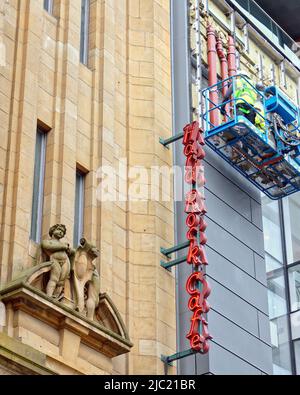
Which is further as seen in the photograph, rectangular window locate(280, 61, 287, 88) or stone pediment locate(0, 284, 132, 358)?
rectangular window locate(280, 61, 287, 88)

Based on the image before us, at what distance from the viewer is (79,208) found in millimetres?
35750

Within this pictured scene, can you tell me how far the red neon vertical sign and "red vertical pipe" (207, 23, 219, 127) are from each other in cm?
293

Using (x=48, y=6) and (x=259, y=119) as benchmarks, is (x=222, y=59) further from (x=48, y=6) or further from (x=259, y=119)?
(x=48, y=6)

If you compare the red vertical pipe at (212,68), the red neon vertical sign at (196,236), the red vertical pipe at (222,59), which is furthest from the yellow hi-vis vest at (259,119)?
the red vertical pipe at (222,59)

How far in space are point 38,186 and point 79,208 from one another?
1978mm

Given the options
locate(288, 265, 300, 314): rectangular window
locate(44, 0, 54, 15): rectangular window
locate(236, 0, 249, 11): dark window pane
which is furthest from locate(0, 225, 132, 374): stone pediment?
Answer: locate(236, 0, 249, 11): dark window pane

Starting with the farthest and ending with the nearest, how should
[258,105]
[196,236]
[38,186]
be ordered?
[258,105], [196,236], [38,186]

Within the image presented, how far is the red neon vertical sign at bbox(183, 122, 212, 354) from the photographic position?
35062 mm

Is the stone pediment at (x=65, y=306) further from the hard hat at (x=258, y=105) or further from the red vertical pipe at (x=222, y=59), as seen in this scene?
the red vertical pipe at (x=222, y=59)

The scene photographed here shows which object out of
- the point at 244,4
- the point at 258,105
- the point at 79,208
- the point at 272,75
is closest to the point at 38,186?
the point at 79,208

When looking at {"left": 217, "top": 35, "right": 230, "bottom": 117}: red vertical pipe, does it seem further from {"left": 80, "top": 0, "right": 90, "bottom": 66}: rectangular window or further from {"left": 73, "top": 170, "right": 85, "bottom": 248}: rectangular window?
{"left": 73, "top": 170, "right": 85, "bottom": 248}: rectangular window

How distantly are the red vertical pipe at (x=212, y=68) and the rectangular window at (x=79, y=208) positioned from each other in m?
6.74

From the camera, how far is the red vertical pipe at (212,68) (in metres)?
41.5

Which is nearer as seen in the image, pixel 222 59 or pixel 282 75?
pixel 222 59
